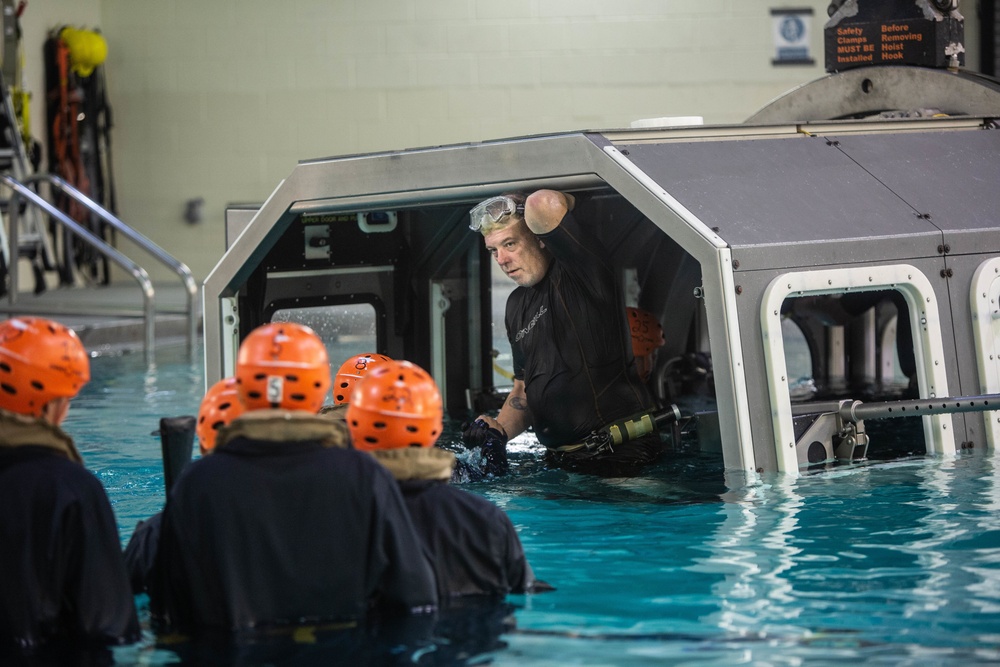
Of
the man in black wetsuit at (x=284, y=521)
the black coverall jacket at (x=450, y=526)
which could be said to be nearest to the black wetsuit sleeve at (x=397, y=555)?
the man in black wetsuit at (x=284, y=521)

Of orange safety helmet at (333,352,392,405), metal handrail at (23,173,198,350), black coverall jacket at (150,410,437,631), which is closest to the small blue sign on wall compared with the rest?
metal handrail at (23,173,198,350)

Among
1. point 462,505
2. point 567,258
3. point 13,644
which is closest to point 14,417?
point 13,644

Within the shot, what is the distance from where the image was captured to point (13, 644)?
3.19 metres

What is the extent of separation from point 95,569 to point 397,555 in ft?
2.37

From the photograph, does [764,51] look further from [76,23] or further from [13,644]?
[13,644]

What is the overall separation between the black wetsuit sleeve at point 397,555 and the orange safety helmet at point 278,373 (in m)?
0.28

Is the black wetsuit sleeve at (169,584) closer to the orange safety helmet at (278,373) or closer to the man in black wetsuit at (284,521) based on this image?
the man in black wetsuit at (284,521)

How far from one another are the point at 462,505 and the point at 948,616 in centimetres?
133

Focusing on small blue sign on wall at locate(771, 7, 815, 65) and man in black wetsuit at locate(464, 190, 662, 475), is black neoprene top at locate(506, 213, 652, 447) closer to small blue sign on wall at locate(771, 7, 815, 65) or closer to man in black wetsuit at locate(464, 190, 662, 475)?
man in black wetsuit at locate(464, 190, 662, 475)

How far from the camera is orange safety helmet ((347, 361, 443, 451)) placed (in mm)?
3611

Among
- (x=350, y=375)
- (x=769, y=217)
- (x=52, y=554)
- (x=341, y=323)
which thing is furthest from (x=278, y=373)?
(x=341, y=323)

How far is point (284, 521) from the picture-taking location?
3.28m

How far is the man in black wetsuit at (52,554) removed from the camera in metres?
3.15

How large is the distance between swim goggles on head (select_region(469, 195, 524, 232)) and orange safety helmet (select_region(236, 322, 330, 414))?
8.20ft
